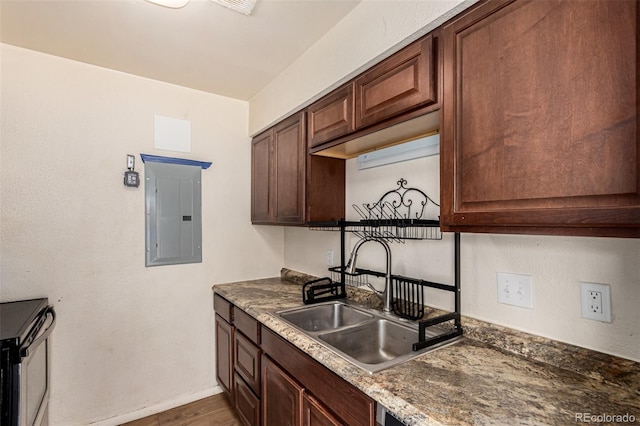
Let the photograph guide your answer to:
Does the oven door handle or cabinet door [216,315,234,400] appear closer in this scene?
the oven door handle

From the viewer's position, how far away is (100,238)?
2049 millimetres

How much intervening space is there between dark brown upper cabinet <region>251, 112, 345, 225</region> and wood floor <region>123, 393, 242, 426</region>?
4.55ft

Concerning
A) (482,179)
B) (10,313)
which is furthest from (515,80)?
(10,313)

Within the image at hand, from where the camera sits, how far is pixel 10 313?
161 centimetres

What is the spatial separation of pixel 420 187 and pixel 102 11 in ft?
5.90

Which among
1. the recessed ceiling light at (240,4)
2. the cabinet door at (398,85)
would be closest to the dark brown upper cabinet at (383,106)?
the cabinet door at (398,85)

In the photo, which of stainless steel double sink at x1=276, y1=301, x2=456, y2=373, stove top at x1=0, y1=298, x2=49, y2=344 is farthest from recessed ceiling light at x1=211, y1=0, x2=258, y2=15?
stove top at x1=0, y1=298, x2=49, y2=344

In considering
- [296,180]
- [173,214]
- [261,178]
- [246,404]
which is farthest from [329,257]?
[173,214]

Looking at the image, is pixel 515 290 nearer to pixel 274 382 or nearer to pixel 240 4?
pixel 274 382

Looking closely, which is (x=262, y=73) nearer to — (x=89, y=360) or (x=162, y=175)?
(x=162, y=175)

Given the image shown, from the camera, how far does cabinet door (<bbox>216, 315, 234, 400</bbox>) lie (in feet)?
7.01

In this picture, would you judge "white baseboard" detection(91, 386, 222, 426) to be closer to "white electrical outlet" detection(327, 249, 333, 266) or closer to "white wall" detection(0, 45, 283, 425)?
"white wall" detection(0, 45, 283, 425)

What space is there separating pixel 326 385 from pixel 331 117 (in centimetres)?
127

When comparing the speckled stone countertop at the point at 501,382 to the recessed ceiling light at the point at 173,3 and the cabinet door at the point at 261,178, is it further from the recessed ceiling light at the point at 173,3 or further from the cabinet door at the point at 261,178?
the recessed ceiling light at the point at 173,3
